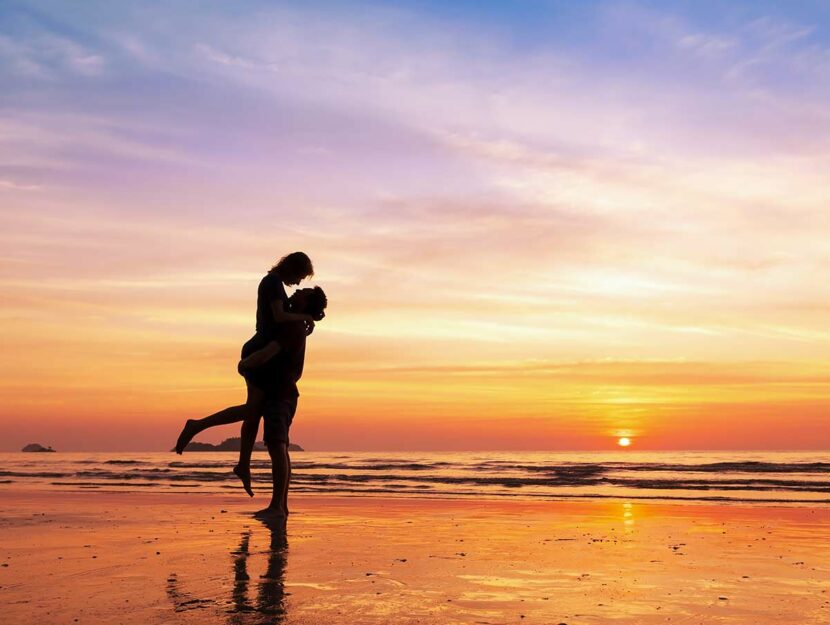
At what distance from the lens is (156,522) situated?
848 centimetres

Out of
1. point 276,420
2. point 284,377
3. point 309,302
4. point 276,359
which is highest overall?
point 309,302

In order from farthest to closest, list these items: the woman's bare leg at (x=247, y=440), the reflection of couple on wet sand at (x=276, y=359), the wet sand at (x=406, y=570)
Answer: the woman's bare leg at (x=247, y=440) < the reflection of couple on wet sand at (x=276, y=359) < the wet sand at (x=406, y=570)

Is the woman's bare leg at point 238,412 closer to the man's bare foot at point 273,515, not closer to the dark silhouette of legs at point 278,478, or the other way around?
the dark silhouette of legs at point 278,478

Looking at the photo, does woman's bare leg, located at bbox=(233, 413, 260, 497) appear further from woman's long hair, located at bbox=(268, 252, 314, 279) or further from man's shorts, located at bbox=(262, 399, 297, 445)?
woman's long hair, located at bbox=(268, 252, 314, 279)

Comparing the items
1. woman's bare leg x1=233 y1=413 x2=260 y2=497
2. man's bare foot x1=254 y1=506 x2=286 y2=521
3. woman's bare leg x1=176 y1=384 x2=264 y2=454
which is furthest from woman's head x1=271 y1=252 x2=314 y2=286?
man's bare foot x1=254 y1=506 x2=286 y2=521

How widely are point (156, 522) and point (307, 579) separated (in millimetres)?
4154

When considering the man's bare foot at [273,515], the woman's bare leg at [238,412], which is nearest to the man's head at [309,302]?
the woman's bare leg at [238,412]

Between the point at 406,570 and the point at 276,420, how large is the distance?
115 inches

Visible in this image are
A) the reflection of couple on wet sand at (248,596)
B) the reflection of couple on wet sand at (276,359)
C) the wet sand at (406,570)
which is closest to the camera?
the reflection of couple on wet sand at (248,596)

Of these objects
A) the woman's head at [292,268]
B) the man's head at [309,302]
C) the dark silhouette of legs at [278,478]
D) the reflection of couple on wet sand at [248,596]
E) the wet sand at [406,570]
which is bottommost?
the wet sand at [406,570]

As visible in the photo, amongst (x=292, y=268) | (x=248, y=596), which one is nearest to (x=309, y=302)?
(x=292, y=268)

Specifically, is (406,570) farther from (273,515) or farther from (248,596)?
(273,515)

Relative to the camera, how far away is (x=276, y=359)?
7.94m

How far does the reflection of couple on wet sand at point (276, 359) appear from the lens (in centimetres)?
784
